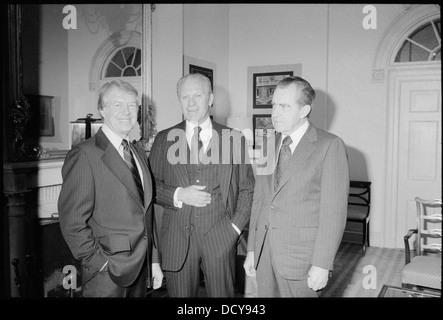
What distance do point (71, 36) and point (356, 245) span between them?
3.53 meters

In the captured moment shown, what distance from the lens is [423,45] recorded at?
395cm

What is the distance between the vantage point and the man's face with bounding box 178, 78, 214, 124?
→ 5.22 ft

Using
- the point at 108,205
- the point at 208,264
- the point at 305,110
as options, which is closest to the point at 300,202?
the point at 305,110

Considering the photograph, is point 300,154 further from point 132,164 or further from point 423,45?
point 423,45

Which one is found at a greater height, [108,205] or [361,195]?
[108,205]

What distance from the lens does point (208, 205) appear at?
1.62m

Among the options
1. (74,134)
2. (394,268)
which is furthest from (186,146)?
(394,268)

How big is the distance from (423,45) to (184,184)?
11.2 ft

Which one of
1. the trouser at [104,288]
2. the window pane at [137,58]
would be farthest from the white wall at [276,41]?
the trouser at [104,288]

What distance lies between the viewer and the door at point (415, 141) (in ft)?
13.0

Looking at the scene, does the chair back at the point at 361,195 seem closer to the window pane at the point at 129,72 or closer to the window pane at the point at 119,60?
the window pane at the point at 129,72

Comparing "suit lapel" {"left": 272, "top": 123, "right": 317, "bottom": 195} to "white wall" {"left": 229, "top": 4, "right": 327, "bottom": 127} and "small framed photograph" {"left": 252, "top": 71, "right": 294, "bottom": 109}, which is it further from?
"small framed photograph" {"left": 252, "top": 71, "right": 294, "bottom": 109}

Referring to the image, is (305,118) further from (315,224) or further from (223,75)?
(223,75)

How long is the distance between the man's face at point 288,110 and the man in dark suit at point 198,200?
264 mm
